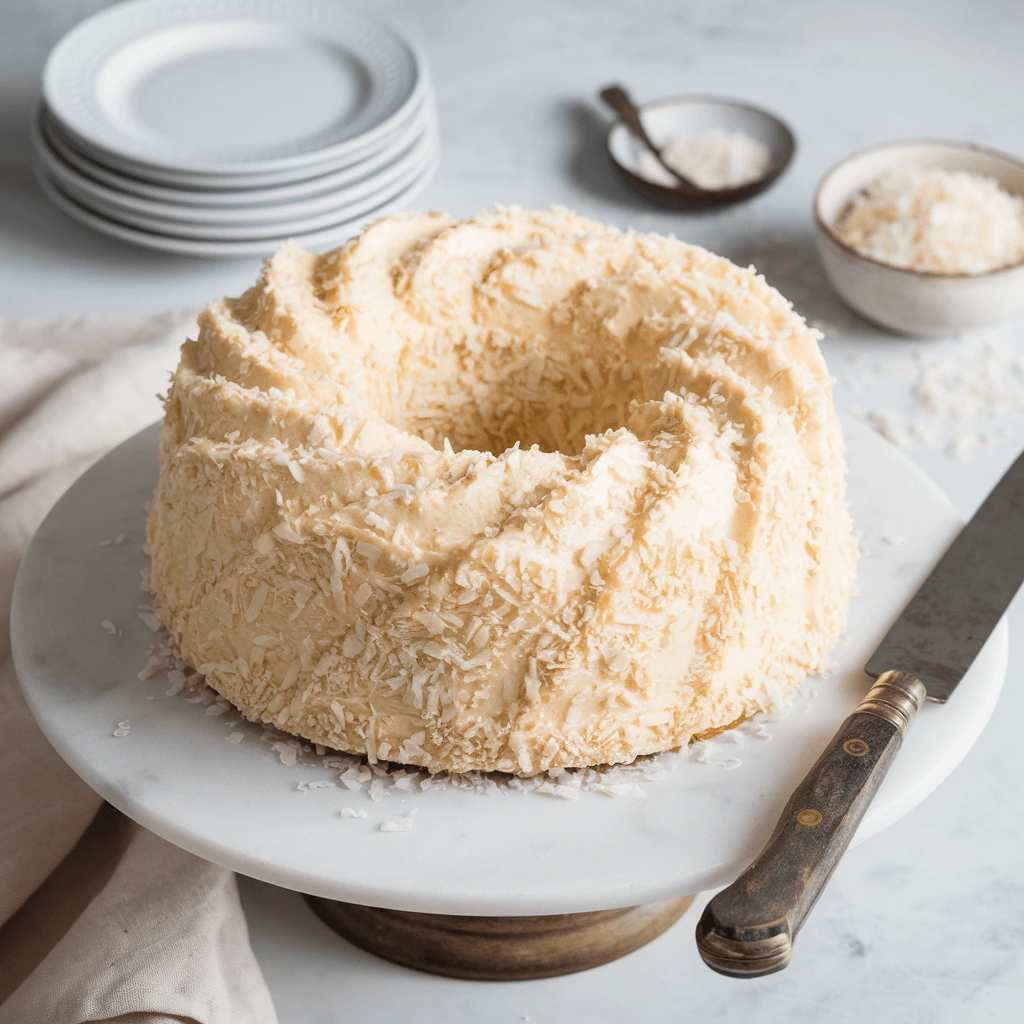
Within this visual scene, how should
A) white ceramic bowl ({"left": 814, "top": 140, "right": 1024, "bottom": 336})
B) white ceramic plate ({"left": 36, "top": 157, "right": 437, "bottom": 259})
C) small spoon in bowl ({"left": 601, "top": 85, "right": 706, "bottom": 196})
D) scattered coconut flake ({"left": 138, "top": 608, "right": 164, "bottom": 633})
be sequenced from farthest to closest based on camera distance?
small spoon in bowl ({"left": 601, "top": 85, "right": 706, "bottom": 196}), white ceramic plate ({"left": 36, "top": 157, "right": 437, "bottom": 259}), white ceramic bowl ({"left": 814, "top": 140, "right": 1024, "bottom": 336}), scattered coconut flake ({"left": 138, "top": 608, "right": 164, "bottom": 633})

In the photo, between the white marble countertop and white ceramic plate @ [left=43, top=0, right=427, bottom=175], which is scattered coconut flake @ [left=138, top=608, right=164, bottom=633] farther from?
white ceramic plate @ [left=43, top=0, right=427, bottom=175]

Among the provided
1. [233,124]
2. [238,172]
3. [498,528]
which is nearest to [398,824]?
[498,528]

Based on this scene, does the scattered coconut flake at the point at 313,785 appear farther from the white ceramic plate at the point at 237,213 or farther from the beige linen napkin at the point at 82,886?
the white ceramic plate at the point at 237,213

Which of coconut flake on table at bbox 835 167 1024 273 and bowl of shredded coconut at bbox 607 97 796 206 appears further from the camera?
bowl of shredded coconut at bbox 607 97 796 206

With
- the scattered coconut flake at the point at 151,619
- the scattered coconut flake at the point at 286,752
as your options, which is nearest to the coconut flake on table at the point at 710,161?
the scattered coconut flake at the point at 151,619

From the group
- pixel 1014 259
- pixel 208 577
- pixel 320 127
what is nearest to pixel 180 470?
pixel 208 577

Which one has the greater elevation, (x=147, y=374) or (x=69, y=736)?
(x=69, y=736)

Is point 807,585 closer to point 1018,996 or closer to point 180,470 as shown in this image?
point 1018,996

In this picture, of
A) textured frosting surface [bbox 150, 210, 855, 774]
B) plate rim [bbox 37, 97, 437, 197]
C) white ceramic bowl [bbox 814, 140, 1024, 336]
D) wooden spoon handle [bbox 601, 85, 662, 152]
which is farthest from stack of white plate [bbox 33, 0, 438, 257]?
textured frosting surface [bbox 150, 210, 855, 774]
